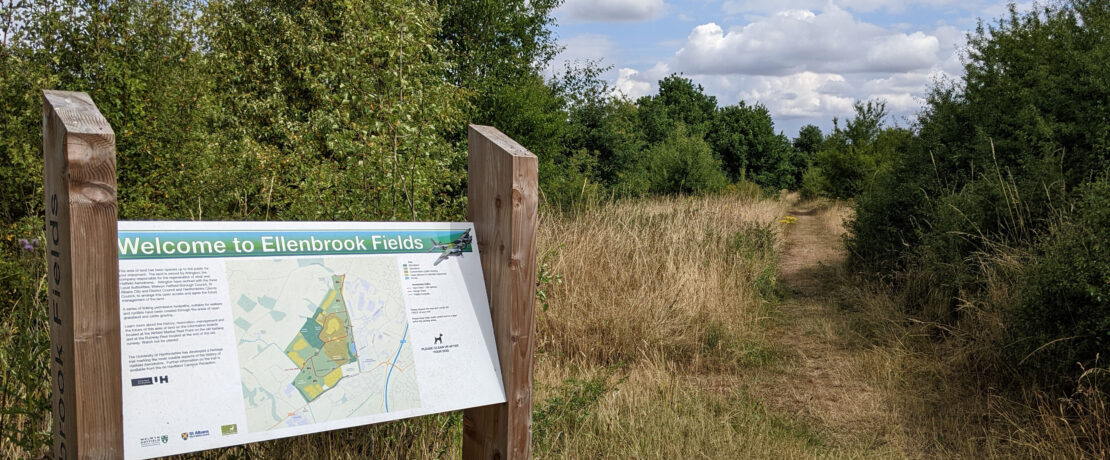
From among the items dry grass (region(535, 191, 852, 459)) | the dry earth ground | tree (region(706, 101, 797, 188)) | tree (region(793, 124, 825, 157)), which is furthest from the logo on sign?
tree (region(793, 124, 825, 157))

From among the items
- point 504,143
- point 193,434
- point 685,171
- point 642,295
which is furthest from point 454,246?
point 685,171

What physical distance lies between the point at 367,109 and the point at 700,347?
12.5 feet

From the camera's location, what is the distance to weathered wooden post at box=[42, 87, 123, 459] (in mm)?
1888

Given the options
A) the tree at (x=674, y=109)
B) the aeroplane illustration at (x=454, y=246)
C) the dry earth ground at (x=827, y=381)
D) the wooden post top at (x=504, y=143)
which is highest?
the tree at (x=674, y=109)

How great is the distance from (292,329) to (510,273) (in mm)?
791

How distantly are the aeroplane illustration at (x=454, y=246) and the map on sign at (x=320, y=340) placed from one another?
192mm

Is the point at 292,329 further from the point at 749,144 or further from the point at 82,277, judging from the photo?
the point at 749,144

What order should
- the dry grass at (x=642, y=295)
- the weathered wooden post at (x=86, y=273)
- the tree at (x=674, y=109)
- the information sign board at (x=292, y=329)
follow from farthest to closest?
the tree at (x=674, y=109)
the dry grass at (x=642, y=295)
the information sign board at (x=292, y=329)
the weathered wooden post at (x=86, y=273)

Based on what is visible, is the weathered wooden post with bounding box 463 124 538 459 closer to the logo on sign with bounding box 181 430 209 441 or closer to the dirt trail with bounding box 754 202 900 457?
the logo on sign with bounding box 181 430 209 441

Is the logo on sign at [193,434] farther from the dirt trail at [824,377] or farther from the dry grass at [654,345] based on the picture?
the dirt trail at [824,377]

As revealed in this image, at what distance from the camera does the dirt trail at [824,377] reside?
4926 mm

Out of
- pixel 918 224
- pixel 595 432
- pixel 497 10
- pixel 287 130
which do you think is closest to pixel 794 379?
pixel 595 432

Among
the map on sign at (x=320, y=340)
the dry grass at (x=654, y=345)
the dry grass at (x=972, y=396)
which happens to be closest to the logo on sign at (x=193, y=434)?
the map on sign at (x=320, y=340)

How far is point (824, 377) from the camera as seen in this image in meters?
6.14
